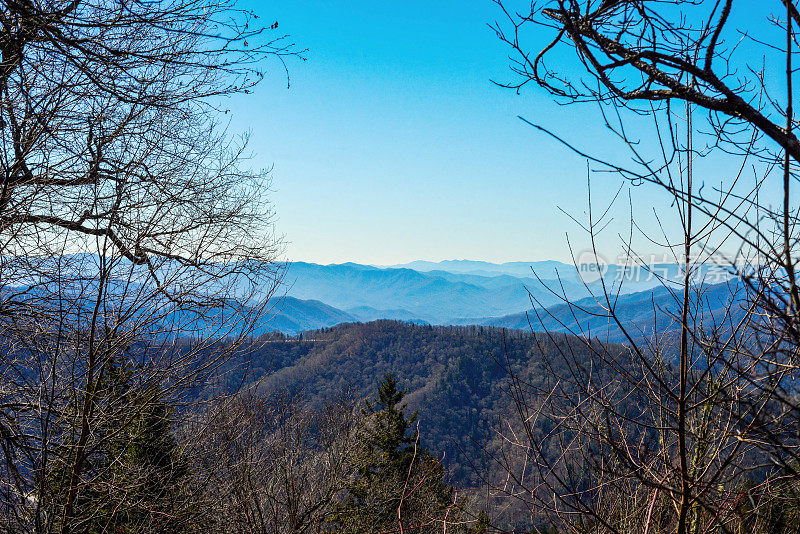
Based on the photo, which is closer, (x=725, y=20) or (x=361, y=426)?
(x=725, y=20)

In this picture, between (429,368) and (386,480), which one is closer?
(386,480)

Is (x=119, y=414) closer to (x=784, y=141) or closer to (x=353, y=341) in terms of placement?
(x=784, y=141)

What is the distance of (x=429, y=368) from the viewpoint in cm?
13688

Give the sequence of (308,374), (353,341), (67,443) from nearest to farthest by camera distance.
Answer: (67,443)
(308,374)
(353,341)

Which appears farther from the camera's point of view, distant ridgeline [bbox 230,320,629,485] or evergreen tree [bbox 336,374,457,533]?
distant ridgeline [bbox 230,320,629,485]

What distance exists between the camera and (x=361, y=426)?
14312 mm

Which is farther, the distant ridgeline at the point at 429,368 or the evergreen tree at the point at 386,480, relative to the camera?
the distant ridgeline at the point at 429,368

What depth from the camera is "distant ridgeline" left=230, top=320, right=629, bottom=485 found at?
102m

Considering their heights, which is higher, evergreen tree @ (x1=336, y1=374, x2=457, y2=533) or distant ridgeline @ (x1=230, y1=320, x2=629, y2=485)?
evergreen tree @ (x1=336, y1=374, x2=457, y2=533)

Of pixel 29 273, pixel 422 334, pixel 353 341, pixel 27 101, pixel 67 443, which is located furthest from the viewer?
pixel 422 334

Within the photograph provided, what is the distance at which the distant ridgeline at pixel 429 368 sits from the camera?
101938 millimetres

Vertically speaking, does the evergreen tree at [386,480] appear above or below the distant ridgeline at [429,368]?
above

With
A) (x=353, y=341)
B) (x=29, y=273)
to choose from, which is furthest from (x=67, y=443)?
(x=353, y=341)

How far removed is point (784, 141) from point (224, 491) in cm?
560
